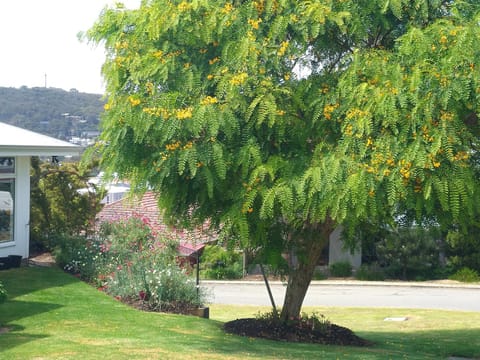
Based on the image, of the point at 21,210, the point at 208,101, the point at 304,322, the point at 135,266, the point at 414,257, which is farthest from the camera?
the point at 414,257

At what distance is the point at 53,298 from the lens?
1633 centimetres

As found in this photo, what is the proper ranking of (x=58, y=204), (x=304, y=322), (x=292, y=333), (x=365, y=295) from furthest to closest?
(x=365, y=295) < (x=58, y=204) < (x=304, y=322) < (x=292, y=333)

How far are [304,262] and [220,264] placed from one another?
21.8m

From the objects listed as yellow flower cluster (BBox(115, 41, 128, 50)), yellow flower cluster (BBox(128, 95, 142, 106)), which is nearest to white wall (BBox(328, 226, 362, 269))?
yellow flower cluster (BBox(115, 41, 128, 50))

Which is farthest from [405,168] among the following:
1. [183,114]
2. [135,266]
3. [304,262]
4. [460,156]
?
[135,266]

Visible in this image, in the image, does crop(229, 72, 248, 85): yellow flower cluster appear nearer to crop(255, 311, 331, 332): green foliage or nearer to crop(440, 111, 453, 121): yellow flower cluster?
crop(440, 111, 453, 121): yellow flower cluster

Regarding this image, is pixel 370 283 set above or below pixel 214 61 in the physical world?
below

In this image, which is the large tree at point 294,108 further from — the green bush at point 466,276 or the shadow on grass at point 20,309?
the green bush at point 466,276

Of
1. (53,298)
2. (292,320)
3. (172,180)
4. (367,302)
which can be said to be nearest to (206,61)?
(172,180)

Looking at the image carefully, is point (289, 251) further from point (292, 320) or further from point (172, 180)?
point (172, 180)

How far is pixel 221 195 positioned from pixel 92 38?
345cm

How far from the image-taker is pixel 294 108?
11227mm

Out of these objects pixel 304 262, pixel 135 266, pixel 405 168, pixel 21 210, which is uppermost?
pixel 405 168

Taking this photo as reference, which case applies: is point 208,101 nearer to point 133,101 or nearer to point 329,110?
point 133,101
